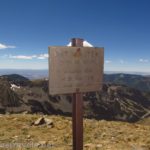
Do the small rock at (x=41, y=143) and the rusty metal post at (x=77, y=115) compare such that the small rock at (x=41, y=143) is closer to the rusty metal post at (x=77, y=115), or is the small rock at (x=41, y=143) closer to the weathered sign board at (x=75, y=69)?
the rusty metal post at (x=77, y=115)

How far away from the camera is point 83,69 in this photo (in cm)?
937

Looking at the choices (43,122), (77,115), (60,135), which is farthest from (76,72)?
(43,122)

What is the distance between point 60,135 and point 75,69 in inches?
310

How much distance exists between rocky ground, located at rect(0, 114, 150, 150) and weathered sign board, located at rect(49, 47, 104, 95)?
5.23 meters

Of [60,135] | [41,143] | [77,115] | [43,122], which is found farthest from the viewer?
[43,122]

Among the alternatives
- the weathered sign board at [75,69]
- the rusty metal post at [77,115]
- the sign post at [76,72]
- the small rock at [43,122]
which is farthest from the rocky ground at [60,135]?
the weathered sign board at [75,69]

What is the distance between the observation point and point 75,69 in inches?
363

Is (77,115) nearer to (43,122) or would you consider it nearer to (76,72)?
(76,72)

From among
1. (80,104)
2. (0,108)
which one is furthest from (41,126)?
(0,108)

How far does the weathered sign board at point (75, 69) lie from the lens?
8.81 m

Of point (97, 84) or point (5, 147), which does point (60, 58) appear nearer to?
point (97, 84)

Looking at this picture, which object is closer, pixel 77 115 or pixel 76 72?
pixel 76 72

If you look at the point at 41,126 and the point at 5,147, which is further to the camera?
the point at 41,126

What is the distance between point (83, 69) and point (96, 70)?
24.4 inches
